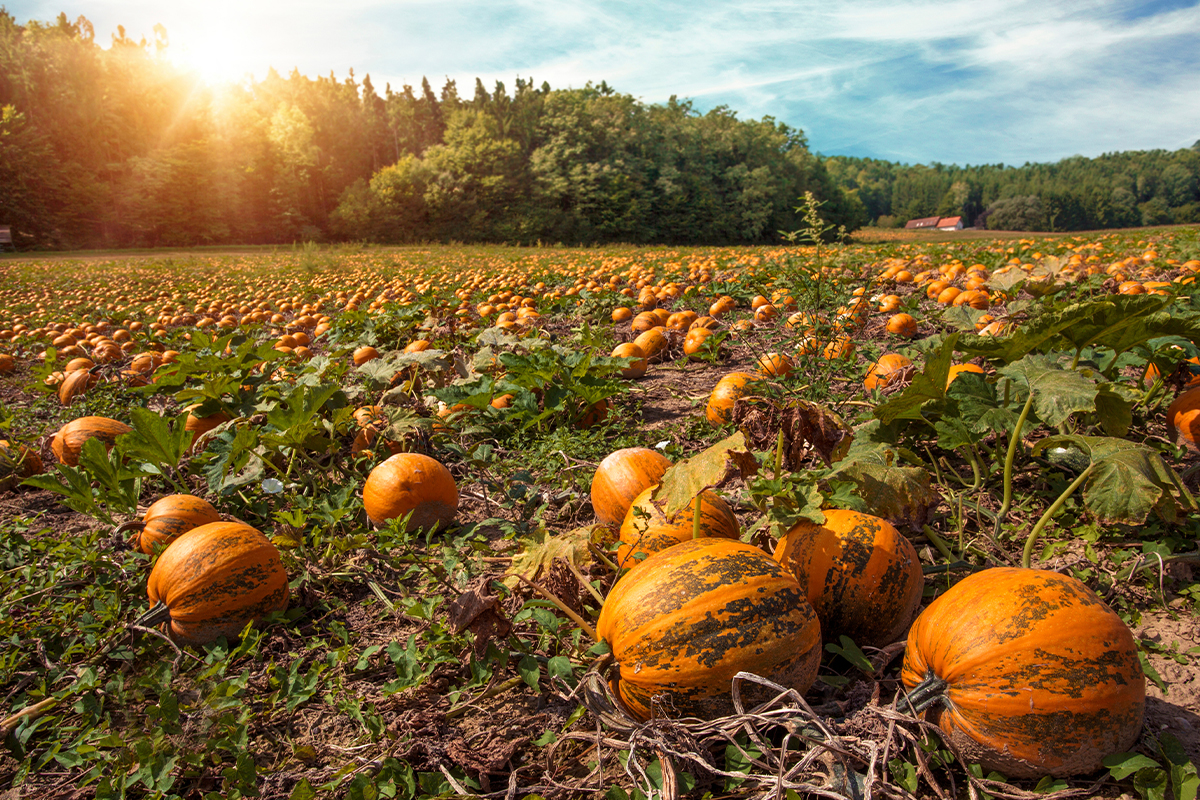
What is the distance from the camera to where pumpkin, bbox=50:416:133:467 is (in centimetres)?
362

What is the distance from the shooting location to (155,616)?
2.18 m

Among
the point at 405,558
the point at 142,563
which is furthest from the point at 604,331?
the point at 142,563

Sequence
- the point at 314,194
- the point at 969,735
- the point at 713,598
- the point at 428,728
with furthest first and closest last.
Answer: the point at 314,194 → the point at 428,728 → the point at 713,598 → the point at 969,735

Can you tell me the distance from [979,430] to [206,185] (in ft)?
173

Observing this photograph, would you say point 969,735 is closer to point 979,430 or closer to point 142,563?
point 979,430

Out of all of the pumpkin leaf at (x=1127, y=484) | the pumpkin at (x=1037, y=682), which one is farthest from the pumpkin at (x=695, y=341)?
the pumpkin at (x=1037, y=682)

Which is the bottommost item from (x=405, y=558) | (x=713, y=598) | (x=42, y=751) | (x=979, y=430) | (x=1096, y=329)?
(x=42, y=751)

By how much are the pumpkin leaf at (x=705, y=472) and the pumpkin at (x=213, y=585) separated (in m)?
1.53

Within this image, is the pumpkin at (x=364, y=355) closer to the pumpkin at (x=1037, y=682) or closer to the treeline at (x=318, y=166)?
the pumpkin at (x=1037, y=682)

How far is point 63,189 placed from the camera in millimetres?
37906

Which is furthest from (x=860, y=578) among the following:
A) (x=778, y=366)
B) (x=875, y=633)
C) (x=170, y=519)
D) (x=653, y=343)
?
(x=653, y=343)

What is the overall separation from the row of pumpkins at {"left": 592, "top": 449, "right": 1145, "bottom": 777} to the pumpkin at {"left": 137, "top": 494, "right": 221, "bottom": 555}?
79.9 inches

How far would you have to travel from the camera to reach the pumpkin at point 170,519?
254 centimetres

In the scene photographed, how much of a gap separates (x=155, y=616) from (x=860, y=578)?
244cm
